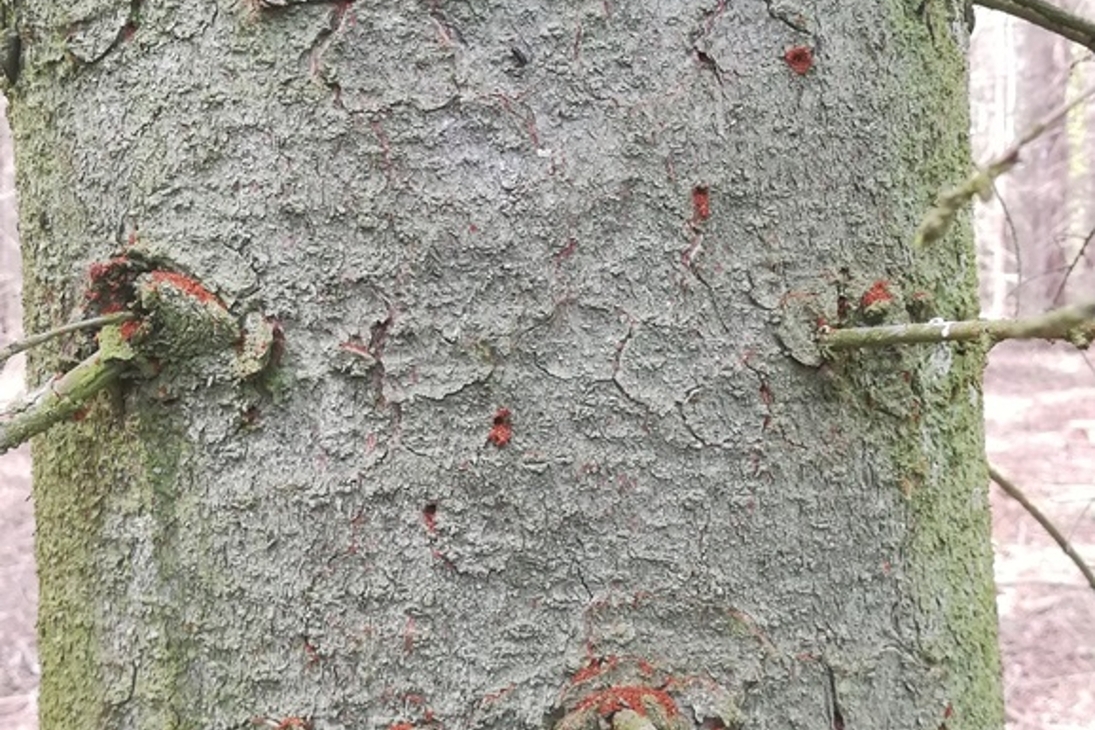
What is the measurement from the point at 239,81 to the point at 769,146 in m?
0.35

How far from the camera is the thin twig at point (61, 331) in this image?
0.68 meters

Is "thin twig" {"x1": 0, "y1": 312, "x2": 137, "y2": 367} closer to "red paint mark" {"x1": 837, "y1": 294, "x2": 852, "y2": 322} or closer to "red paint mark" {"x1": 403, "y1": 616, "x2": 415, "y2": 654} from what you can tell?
"red paint mark" {"x1": 403, "y1": 616, "x2": 415, "y2": 654}

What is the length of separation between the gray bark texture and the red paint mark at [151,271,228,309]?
0.4 inches

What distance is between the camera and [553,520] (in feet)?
2.27

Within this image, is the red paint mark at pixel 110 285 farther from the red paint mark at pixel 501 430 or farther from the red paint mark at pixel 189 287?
the red paint mark at pixel 501 430

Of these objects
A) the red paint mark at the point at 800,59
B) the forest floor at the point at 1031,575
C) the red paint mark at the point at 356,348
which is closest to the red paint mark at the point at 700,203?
the red paint mark at the point at 800,59

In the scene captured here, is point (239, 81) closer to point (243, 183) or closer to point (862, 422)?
point (243, 183)

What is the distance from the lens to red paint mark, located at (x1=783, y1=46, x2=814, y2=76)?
2.39 feet

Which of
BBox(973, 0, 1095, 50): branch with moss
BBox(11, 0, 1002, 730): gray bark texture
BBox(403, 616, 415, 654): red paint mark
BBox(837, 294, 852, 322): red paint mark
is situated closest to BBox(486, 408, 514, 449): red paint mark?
BBox(11, 0, 1002, 730): gray bark texture

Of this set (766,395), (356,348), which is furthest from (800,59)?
(356,348)

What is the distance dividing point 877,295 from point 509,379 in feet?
0.84

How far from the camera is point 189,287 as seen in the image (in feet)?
2.35

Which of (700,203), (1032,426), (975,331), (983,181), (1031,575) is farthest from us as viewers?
(1032,426)

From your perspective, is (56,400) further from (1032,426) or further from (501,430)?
(1032,426)
